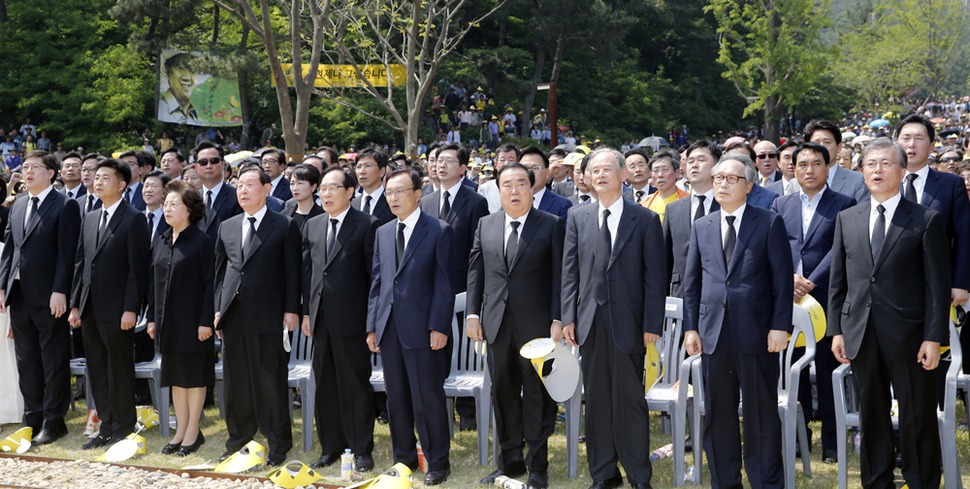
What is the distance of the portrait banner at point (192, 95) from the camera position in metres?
31.5

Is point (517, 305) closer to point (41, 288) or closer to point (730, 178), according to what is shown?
point (730, 178)

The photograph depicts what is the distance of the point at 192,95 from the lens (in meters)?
32.0

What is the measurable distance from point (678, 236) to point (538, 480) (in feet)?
6.01

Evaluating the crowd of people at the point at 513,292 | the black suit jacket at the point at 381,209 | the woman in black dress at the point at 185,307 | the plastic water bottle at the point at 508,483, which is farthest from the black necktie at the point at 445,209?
the plastic water bottle at the point at 508,483

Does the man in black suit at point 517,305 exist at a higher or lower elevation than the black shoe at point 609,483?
higher

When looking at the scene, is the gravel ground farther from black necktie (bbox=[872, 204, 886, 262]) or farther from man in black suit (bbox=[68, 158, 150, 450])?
black necktie (bbox=[872, 204, 886, 262])

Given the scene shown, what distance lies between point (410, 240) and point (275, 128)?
1143 inches

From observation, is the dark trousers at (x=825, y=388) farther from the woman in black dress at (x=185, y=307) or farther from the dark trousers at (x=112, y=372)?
the dark trousers at (x=112, y=372)

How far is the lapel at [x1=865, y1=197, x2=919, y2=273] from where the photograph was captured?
17.5ft

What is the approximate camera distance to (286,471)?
6.25m

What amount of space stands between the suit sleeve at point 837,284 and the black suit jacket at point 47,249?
552 centimetres

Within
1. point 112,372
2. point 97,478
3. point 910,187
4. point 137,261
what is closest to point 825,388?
point 910,187

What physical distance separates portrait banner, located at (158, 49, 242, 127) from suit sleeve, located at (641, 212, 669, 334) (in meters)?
27.5

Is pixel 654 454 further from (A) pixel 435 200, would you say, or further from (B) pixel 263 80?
(B) pixel 263 80
